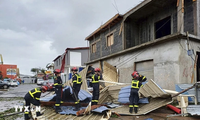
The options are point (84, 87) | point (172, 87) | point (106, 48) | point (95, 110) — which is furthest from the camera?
point (106, 48)

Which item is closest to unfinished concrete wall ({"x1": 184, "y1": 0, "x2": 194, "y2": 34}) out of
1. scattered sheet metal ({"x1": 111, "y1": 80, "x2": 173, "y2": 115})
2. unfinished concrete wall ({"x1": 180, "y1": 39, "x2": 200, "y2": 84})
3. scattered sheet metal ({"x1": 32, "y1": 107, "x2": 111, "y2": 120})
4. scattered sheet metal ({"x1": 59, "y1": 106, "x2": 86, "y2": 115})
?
unfinished concrete wall ({"x1": 180, "y1": 39, "x2": 200, "y2": 84})

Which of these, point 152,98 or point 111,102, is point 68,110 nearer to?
point 111,102

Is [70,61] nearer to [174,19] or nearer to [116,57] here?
[116,57]

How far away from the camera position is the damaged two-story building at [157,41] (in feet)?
25.0

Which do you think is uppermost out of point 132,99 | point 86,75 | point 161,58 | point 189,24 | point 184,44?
point 189,24

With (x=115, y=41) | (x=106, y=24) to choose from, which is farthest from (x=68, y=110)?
(x=106, y=24)

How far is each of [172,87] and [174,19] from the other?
4504 millimetres

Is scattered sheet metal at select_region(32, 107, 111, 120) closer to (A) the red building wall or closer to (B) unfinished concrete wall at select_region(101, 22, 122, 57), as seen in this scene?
(B) unfinished concrete wall at select_region(101, 22, 122, 57)

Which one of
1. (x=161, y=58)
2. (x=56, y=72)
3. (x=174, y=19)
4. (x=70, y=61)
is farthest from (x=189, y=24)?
(x=70, y=61)

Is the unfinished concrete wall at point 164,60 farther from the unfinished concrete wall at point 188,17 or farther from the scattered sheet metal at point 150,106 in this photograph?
the scattered sheet metal at point 150,106

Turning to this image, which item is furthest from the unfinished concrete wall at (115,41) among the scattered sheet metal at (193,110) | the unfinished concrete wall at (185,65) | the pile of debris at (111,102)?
the scattered sheet metal at (193,110)

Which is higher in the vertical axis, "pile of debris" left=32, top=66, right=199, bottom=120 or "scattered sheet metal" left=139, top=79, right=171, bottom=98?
"scattered sheet metal" left=139, top=79, right=171, bottom=98

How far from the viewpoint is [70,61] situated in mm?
29516

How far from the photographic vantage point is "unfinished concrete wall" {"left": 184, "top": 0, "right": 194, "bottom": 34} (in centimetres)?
855
